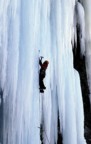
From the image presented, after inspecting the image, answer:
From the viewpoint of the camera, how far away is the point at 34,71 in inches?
254

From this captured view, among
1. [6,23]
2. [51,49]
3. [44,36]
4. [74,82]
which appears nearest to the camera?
[6,23]

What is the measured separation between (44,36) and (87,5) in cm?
304

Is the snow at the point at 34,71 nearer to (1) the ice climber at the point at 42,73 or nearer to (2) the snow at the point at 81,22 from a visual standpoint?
(1) the ice climber at the point at 42,73

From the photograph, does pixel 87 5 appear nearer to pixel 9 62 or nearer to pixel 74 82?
pixel 74 82

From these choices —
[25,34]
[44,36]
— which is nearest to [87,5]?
[44,36]

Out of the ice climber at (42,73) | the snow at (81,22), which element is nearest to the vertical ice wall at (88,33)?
the snow at (81,22)

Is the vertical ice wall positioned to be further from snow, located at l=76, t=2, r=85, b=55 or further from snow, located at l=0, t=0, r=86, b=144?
snow, located at l=0, t=0, r=86, b=144

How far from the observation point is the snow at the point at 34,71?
6.00 metres

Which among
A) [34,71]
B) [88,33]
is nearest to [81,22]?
[88,33]

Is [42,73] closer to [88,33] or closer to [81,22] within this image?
[81,22]

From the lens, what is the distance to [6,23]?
5930 mm

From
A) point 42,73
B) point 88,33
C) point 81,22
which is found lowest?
point 42,73

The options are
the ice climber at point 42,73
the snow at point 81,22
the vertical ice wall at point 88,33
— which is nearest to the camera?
the ice climber at point 42,73

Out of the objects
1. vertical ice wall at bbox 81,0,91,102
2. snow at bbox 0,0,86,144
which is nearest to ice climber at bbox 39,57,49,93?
snow at bbox 0,0,86,144
